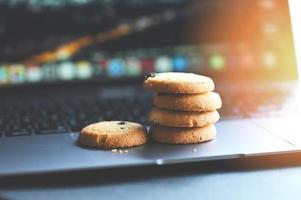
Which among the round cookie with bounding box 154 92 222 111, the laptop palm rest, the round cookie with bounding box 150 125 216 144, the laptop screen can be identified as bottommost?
the laptop palm rest

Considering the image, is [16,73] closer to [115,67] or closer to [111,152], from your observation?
[115,67]

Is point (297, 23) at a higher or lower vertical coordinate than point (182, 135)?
higher

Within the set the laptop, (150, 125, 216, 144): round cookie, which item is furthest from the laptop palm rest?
the laptop

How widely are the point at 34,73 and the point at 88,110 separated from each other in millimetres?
151

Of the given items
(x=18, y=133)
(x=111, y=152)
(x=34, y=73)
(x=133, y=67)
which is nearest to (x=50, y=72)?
(x=34, y=73)

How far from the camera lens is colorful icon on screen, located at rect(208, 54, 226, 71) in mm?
892

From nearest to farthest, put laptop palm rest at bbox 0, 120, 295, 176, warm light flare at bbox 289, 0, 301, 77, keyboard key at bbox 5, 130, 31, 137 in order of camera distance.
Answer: laptop palm rest at bbox 0, 120, 295, 176 < keyboard key at bbox 5, 130, 31, 137 < warm light flare at bbox 289, 0, 301, 77

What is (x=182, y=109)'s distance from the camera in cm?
55

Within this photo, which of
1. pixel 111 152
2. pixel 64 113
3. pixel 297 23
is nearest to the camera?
pixel 111 152

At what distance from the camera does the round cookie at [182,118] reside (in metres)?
0.55

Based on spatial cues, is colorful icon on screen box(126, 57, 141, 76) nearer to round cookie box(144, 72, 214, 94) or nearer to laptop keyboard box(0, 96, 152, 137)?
A: laptop keyboard box(0, 96, 152, 137)

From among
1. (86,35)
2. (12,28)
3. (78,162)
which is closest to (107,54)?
(86,35)

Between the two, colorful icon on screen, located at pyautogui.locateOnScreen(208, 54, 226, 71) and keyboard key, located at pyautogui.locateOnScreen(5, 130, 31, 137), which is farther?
colorful icon on screen, located at pyautogui.locateOnScreen(208, 54, 226, 71)

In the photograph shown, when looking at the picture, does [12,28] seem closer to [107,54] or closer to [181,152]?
[107,54]
